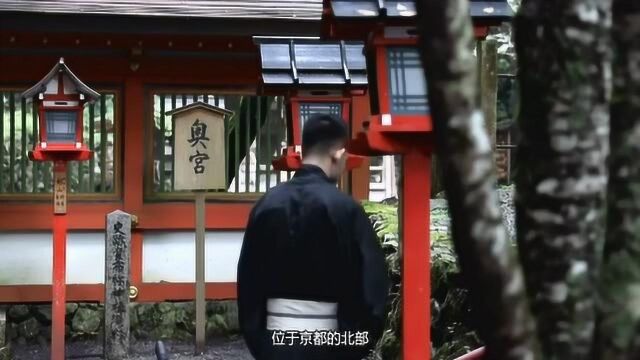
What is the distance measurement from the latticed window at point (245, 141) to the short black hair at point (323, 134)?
6.00 m

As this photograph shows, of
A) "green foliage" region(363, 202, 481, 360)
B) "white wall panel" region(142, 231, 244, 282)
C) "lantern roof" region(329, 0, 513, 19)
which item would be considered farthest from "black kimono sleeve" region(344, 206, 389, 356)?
"white wall panel" region(142, 231, 244, 282)

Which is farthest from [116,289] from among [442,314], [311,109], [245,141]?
[442,314]

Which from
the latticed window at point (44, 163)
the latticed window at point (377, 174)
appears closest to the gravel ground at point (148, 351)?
the latticed window at point (44, 163)

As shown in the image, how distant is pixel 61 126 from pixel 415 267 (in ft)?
15.5

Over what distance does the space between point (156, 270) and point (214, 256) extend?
2.05 feet

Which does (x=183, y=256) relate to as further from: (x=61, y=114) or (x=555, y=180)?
(x=555, y=180)

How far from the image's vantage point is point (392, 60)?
186 inches

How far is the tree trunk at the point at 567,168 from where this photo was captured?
210cm

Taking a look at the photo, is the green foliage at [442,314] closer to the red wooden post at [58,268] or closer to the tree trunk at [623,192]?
the red wooden post at [58,268]

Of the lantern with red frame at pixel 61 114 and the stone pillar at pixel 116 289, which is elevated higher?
the lantern with red frame at pixel 61 114

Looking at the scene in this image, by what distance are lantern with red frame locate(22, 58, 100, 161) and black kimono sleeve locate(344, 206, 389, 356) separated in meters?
5.03

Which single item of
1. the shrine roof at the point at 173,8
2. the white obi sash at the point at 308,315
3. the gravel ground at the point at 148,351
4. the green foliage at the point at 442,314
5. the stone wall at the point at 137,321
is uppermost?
the shrine roof at the point at 173,8

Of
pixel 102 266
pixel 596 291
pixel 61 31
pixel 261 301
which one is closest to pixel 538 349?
pixel 596 291

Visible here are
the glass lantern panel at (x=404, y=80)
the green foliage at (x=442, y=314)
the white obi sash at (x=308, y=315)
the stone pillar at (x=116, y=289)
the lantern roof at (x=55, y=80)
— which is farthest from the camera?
the stone pillar at (x=116, y=289)
